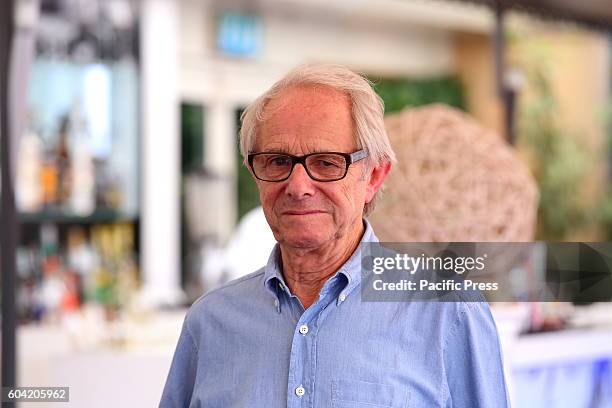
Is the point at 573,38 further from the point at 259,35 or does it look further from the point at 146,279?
the point at 146,279

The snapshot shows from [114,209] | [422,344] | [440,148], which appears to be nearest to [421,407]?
[422,344]

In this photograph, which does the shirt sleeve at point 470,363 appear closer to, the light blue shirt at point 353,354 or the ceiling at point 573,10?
the light blue shirt at point 353,354

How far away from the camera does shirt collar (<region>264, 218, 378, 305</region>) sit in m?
1.09

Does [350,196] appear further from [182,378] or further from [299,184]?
[182,378]

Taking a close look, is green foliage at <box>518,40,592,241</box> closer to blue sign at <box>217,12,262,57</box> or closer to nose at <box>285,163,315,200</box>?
blue sign at <box>217,12,262,57</box>

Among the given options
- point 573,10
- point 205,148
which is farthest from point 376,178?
point 205,148

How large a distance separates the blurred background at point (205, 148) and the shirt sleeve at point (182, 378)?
0.77 ft

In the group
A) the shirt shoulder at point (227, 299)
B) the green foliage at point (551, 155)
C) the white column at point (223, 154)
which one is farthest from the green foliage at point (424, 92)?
the shirt shoulder at point (227, 299)

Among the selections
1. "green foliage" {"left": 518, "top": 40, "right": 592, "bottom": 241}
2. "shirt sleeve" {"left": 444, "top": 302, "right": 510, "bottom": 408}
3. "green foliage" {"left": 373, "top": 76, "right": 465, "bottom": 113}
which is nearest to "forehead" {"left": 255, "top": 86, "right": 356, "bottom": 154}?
"shirt sleeve" {"left": 444, "top": 302, "right": 510, "bottom": 408}

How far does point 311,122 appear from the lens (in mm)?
1057

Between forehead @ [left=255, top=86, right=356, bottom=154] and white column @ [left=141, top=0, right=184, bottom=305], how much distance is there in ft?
11.7

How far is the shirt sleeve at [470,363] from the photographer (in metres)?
1.06

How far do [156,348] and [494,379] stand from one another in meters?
1.42

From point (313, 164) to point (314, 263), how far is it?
12 cm
